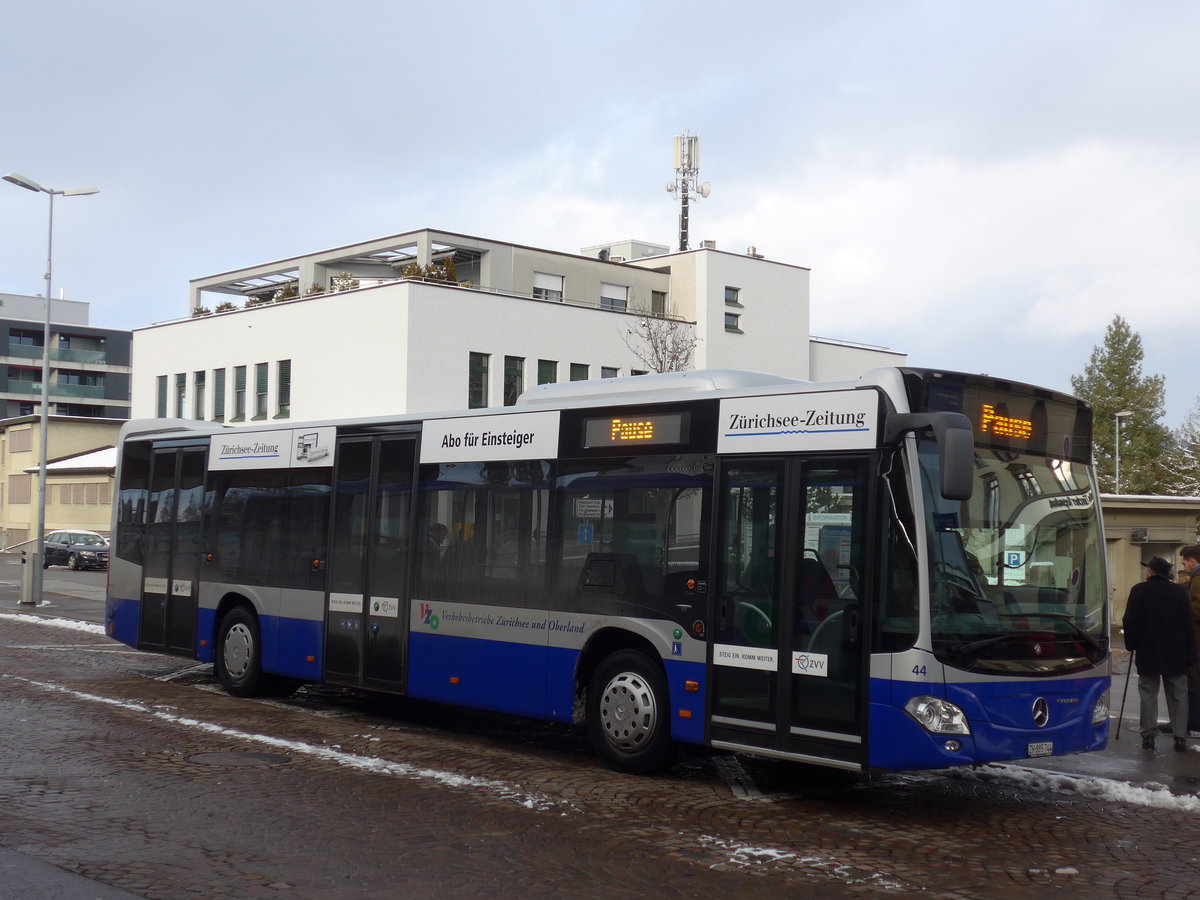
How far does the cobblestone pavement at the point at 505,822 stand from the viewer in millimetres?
6852

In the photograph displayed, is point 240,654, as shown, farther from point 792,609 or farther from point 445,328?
point 445,328

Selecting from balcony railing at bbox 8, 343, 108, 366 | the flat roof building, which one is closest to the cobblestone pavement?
the flat roof building

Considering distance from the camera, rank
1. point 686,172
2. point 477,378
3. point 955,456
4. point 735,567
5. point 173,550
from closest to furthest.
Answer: point 955,456
point 735,567
point 173,550
point 477,378
point 686,172

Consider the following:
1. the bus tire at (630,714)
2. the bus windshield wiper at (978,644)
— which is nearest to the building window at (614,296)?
the bus tire at (630,714)

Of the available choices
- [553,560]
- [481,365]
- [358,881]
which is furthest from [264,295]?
[358,881]

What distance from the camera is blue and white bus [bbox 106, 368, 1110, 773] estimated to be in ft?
27.7

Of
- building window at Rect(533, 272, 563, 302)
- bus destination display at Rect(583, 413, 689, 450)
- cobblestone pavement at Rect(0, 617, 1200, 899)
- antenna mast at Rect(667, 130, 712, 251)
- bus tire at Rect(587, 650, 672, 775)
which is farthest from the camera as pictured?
antenna mast at Rect(667, 130, 712, 251)

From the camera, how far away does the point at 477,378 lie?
150 feet

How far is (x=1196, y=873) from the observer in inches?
286

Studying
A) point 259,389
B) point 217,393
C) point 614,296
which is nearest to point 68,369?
point 217,393

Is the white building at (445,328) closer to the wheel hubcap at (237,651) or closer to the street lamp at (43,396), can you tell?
the street lamp at (43,396)

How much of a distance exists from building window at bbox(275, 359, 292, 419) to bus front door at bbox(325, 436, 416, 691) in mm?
35927

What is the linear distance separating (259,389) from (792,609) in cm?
4307

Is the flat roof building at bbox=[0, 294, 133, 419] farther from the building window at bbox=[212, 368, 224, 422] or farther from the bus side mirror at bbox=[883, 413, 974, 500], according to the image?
the bus side mirror at bbox=[883, 413, 974, 500]
